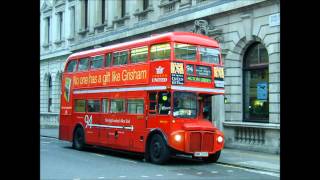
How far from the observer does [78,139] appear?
21.1m

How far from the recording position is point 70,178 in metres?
11.5

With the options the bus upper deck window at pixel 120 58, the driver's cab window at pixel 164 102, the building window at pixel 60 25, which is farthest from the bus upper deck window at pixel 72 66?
the building window at pixel 60 25

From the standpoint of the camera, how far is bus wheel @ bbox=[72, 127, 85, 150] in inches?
816

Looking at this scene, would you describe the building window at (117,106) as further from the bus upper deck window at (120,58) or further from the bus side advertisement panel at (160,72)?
the bus side advertisement panel at (160,72)

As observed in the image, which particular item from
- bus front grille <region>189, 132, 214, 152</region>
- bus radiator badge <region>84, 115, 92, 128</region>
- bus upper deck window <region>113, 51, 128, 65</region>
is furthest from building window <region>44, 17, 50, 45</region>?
bus front grille <region>189, 132, 214, 152</region>

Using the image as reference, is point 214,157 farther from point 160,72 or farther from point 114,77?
point 114,77

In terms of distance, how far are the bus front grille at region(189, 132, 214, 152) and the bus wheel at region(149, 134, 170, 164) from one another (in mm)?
799

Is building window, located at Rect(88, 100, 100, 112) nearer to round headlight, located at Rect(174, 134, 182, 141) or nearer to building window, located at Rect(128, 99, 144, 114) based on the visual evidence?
building window, located at Rect(128, 99, 144, 114)

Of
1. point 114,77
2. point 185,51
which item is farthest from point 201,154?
point 114,77

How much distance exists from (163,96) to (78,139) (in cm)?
683

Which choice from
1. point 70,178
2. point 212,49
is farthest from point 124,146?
point 70,178

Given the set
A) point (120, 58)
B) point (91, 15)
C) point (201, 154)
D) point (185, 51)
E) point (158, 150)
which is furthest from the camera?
point (91, 15)
